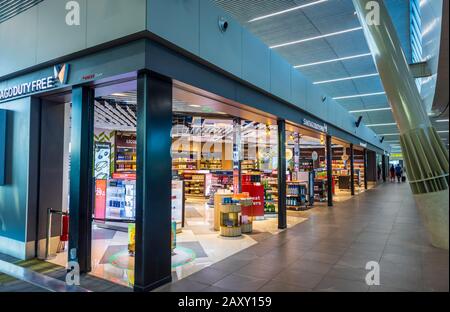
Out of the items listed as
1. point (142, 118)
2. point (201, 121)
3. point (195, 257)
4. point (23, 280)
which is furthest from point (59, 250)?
point (201, 121)

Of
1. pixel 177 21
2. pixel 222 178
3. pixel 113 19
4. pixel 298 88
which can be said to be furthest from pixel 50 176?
pixel 222 178

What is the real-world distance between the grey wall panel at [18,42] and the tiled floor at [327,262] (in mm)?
4343

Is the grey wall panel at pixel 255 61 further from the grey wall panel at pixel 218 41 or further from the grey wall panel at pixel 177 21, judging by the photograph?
the grey wall panel at pixel 177 21

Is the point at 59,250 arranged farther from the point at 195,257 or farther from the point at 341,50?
the point at 341,50

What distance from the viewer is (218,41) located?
4.65 meters

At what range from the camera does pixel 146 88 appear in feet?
11.8

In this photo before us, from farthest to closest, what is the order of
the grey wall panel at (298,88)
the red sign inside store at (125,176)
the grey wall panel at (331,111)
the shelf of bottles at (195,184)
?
the shelf of bottles at (195,184)
the grey wall panel at (331,111)
the grey wall panel at (298,88)
the red sign inside store at (125,176)

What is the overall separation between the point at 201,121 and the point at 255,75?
6.02 m

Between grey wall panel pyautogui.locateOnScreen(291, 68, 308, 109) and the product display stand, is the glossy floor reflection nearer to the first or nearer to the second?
the product display stand

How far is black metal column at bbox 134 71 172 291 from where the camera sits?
3518 millimetres

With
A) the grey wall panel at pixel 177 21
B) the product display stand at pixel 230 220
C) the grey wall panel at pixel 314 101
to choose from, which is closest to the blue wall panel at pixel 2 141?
the grey wall panel at pixel 177 21

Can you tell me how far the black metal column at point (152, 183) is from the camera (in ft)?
11.5

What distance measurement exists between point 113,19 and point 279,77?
4181 mm

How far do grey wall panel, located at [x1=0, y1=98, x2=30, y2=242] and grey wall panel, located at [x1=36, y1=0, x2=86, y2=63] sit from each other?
3.39ft
